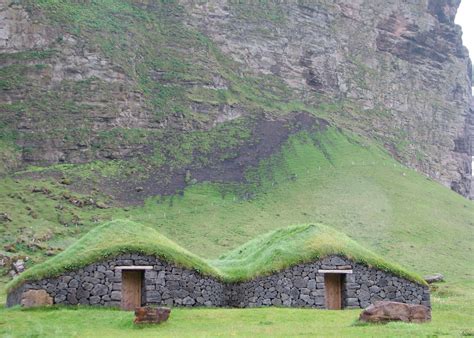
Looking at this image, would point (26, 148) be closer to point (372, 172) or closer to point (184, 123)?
point (184, 123)

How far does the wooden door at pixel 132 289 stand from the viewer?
1352 inches

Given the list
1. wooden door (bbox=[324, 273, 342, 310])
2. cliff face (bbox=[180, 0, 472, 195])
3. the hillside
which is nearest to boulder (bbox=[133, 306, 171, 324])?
wooden door (bbox=[324, 273, 342, 310])

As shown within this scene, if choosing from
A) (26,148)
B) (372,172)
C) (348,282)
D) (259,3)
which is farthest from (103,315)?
(259,3)

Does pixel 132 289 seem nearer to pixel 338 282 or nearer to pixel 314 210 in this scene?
pixel 338 282

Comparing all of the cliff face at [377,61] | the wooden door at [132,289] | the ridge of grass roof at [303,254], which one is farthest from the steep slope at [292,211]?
the wooden door at [132,289]

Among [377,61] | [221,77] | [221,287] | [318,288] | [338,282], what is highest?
[377,61]

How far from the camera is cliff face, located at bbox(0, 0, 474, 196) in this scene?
99.0 m

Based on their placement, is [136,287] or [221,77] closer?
[136,287]

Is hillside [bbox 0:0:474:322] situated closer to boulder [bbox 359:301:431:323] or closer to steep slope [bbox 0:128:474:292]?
steep slope [bbox 0:128:474:292]

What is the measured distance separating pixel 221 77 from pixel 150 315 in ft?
298

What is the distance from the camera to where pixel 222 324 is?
2766cm

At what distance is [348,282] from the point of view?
35844 mm

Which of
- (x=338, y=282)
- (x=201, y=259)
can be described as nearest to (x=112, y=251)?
(x=201, y=259)

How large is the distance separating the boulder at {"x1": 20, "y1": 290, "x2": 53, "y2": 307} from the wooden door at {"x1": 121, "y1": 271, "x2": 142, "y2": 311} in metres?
3.67
